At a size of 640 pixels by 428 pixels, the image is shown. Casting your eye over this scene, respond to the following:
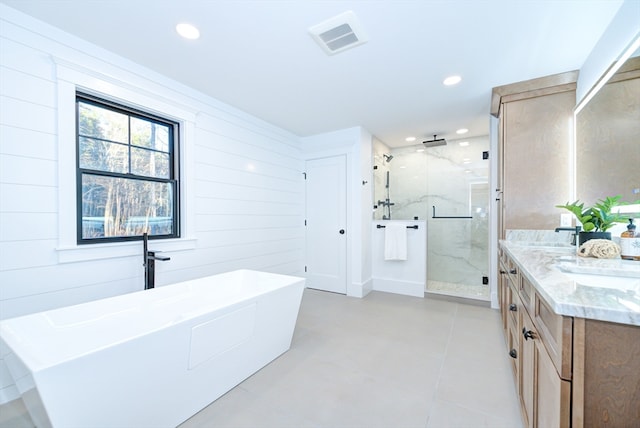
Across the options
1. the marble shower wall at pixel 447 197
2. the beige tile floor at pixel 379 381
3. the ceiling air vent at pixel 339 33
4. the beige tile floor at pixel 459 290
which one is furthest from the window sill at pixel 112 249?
the beige tile floor at pixel 459 290

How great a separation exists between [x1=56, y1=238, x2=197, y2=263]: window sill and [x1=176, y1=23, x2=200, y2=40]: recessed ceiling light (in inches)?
68.4

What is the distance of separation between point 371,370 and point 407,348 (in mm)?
515

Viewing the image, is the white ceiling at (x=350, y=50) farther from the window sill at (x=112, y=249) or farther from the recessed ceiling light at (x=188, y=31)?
the window sill at (x=112, y=249)

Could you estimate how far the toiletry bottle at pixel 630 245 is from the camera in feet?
4.89

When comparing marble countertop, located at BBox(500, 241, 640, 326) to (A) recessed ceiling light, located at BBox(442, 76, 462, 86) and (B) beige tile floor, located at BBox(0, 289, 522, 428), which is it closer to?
(B) beige tile floor, located at BBox(0, 289, 522, 428)

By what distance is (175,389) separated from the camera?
1490 mm

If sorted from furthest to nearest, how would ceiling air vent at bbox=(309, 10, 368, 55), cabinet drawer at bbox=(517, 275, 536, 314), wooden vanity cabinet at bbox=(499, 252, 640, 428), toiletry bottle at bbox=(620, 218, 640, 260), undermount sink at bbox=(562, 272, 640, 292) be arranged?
1. ceiling air vent at bbox=(309, 10, 368, 55)
2. toiletry bottle at bbox=(620, 218, 640, 260)
3. cabinet drawer at bbox=(517, 275, 536, 314)
4. undermount sink at bbox=(562, 272, 640, 292)
5. wooden vanity cabinet at bbox=(499, 252, 640, 428)

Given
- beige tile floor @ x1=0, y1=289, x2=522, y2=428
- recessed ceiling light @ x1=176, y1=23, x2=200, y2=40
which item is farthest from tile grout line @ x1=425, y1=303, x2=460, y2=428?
recessed ceiling light @ x1=176, y1=23, x2=200, y2=40

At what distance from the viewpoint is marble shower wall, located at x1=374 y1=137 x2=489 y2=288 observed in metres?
4.37

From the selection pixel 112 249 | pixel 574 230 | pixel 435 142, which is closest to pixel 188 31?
pixel 112 249

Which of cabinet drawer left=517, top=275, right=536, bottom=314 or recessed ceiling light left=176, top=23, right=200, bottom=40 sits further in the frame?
recessed ceiling light left=176, top=23, right=200, bottom=40

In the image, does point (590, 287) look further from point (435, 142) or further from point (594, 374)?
point (435, 142)

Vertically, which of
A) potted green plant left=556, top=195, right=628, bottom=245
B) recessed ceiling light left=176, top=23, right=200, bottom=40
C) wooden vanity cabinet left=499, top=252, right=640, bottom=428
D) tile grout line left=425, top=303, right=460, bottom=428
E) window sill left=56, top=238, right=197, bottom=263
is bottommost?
tile grout line left=425, top=303, right=460, bottom=428

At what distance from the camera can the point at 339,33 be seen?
194cm
